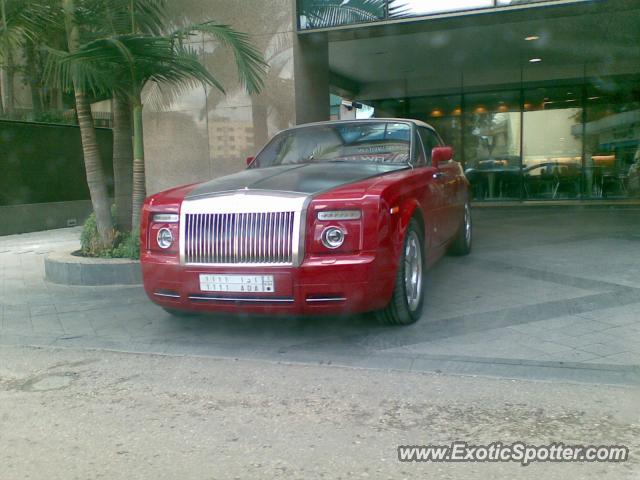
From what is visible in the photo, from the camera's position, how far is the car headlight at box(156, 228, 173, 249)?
15.1 ft

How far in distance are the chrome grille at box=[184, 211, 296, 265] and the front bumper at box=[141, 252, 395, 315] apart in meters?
0.07

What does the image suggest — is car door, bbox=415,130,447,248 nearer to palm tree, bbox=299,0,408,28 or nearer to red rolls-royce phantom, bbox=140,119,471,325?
red rolls-royce phantom, bbox=140,119,471,325

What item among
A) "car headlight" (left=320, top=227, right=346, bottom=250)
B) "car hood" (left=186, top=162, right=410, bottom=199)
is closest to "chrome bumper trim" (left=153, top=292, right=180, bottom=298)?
"car hood" (left=186, top=162, right=410, bottom=199)

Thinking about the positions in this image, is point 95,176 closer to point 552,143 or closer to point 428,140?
point 428,140

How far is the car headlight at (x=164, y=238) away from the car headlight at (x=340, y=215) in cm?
119

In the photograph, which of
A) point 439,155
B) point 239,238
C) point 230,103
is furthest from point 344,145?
point 230,103

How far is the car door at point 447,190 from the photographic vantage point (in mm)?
6148

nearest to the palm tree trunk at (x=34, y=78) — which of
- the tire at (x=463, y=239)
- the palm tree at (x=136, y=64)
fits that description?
the palm tree at (x=136, y=64)

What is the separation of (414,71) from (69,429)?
13.4m

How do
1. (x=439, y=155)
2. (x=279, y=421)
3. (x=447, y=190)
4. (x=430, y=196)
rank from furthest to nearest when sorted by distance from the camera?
(x=447, y=190)
(x=439, y=155)
(x=430, y=196)
(x=279, y=421)

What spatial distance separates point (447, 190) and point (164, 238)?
305 centimetres

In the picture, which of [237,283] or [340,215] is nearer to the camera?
[340,215]

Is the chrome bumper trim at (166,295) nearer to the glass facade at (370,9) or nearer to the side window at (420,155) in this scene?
the side window at (420,155)

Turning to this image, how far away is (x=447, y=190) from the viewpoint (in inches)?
250
